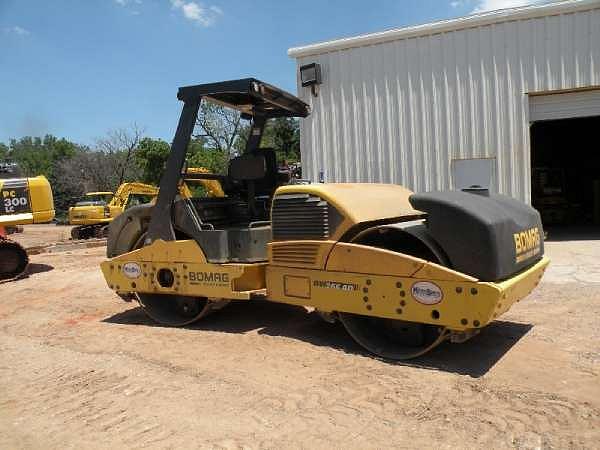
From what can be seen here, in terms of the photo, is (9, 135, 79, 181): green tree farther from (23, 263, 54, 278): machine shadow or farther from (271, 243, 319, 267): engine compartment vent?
(271, 243, 319, 267): engine compartment vent

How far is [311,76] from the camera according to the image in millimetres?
12438

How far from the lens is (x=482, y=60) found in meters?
11.1

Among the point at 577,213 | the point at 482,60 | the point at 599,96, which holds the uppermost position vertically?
the point at 482,60

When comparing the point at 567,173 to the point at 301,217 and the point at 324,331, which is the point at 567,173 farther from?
the point at 301,217

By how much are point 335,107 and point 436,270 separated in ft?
29.3

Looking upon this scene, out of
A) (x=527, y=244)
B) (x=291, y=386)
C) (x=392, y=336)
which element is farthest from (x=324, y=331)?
(x=527, y=244)

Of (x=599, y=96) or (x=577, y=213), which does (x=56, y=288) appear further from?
(x=577, y=213)

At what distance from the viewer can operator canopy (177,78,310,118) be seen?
5.38 meters

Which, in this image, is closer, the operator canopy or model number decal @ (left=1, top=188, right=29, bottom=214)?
the operator canopy

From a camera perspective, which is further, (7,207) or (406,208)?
(7,207)

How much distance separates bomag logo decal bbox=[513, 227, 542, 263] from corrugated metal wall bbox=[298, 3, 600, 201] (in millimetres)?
6806

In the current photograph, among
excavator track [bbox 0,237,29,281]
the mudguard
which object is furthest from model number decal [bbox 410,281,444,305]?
excavator track [bbox 0,237,29,281]

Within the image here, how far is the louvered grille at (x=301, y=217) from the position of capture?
4.71m

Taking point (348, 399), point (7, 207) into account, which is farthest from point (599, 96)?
point (7, 207)
